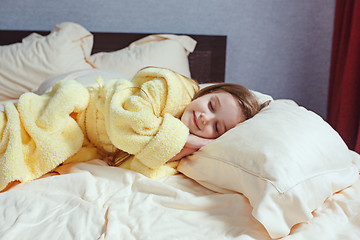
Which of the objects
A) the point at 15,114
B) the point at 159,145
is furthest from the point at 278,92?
the point at 15,114

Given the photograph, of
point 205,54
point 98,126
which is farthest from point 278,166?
point 205,54

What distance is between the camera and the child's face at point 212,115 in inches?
45.3

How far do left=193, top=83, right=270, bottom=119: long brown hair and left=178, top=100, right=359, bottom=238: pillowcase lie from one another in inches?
3.9

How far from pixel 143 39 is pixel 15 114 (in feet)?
3.99

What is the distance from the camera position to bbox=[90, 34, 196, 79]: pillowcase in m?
1.98

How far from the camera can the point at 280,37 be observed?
2578 mm

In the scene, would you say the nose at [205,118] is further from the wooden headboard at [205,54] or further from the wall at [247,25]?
the wall at [247,25]

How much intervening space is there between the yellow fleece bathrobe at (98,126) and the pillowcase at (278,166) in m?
0.14

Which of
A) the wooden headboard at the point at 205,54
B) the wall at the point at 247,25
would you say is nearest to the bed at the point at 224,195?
the wooden headboard at the point at 205,54

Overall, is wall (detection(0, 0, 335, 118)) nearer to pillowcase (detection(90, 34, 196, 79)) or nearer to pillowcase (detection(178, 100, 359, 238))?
pillowcase (detection(90, 34, 196, 79))

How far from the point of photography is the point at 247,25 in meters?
2.51

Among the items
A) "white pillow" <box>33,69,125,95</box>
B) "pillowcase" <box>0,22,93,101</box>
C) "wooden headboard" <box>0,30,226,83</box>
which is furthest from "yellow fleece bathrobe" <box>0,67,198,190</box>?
"wooden headboard" <box>0,30,226,83</box>

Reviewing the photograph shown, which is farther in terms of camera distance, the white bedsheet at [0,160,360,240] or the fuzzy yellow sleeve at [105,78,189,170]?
the fuzzy yellow sleeve at [105,78,189,170]

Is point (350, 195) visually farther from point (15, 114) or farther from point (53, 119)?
point (15, 114)
